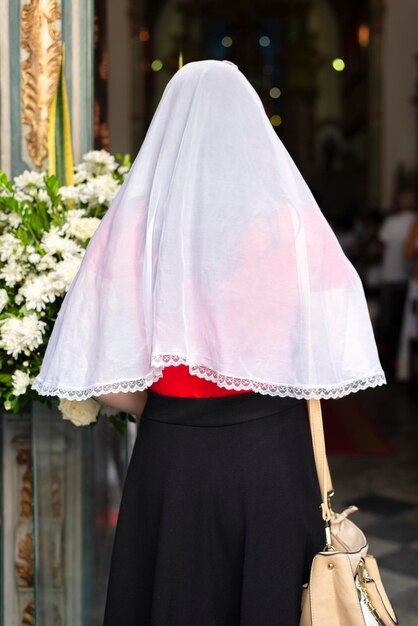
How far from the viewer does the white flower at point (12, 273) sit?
2592 mm

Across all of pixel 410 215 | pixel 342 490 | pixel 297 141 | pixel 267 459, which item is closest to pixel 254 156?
pixel 267 459

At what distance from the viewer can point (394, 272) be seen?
9.19 m

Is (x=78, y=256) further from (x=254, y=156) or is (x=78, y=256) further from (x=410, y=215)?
(x=410, y=215)

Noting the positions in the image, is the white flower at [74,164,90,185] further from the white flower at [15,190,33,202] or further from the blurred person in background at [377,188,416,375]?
the blurred person in background at [377,188,416,375]

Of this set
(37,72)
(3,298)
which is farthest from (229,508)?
(37,72)

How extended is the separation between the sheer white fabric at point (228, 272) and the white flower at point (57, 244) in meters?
0.58

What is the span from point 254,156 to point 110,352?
552 mm

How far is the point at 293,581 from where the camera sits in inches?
79.1

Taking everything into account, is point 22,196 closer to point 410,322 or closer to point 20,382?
point 20,382

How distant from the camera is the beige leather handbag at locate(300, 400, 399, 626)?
6.31 ft

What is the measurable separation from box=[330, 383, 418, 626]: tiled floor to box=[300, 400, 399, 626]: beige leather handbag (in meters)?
1.67

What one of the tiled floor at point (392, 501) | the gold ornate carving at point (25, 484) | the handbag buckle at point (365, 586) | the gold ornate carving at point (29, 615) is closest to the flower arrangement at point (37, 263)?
the gold ornate carving at point (25, 484)

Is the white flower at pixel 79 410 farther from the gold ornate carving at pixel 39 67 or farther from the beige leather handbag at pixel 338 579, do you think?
the gold ornate carving at pixel 39 67

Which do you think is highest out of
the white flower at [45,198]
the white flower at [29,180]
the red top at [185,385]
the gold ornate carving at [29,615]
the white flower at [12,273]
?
the white flower at [29,180]
